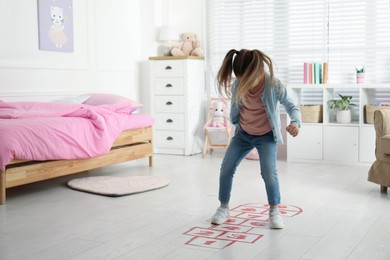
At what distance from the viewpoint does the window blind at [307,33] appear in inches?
213

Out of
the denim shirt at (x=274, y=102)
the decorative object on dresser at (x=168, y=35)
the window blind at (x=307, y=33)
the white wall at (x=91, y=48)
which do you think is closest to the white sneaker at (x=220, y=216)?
the denim shirt at (x=274, y=102)

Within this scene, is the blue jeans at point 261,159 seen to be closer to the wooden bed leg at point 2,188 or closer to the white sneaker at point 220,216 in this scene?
the white sneaker at point 220,216

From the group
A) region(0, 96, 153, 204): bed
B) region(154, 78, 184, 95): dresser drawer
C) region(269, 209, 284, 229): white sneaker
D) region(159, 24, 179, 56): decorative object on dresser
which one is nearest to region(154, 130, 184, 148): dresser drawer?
region(154, 78, 184, 95): dresser drawer

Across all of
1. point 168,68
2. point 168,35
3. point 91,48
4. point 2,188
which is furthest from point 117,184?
point 168,35

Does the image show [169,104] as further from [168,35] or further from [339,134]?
[339,134]

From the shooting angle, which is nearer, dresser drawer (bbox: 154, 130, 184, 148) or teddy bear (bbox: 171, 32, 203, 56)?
dresser drawer (bbox: 154, 130, 184, 148)

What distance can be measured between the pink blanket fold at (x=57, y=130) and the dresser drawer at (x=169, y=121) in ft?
3.96

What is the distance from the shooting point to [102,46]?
563cm

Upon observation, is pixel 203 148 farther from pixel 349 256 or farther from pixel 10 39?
pixel 349 256

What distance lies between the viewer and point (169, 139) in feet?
19.6

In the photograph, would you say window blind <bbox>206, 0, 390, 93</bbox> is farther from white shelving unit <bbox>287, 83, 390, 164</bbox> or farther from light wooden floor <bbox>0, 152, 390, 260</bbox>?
light wooden floor <bbox>0, 152, 390, 260</bbox>

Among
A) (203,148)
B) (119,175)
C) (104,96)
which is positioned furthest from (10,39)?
(203,148)

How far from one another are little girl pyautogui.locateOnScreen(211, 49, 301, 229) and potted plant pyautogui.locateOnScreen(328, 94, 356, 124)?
7.97ft

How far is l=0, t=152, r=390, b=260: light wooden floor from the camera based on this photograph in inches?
101
